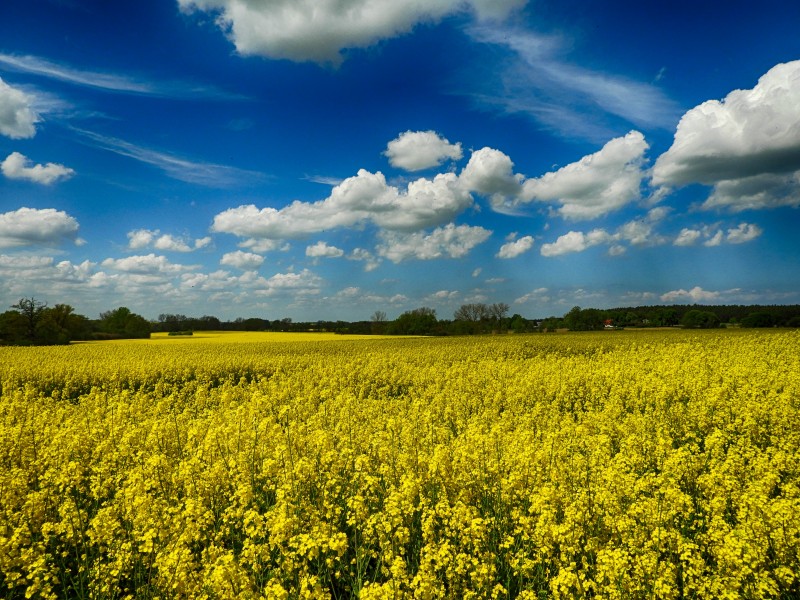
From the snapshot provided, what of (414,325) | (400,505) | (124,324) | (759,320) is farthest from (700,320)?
(124,324)

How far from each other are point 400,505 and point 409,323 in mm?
68339

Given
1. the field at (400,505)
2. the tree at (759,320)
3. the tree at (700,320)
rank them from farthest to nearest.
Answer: the tree at (700,320) < the tree at (759,320) < the field at (400,505)

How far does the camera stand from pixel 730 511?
19.8ft

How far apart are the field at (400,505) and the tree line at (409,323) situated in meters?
55.6

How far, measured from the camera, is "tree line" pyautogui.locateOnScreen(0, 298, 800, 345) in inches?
2147

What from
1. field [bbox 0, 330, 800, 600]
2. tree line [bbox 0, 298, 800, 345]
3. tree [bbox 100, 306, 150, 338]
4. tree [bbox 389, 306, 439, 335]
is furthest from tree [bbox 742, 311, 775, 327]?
tree [bbox 100, 306, 150, 338]

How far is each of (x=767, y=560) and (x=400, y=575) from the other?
3.77 m

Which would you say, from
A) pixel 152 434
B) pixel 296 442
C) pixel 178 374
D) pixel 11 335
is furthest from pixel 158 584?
pixel 11 335

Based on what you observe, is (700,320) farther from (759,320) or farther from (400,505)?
(400,505)

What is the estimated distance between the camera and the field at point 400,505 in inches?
165

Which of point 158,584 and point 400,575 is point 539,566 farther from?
point 158,584

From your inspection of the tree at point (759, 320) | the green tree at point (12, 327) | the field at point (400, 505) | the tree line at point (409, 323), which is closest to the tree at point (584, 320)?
the tree line at point (409, 323)

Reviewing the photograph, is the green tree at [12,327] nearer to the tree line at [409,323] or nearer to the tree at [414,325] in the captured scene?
the tree line at [409,323]

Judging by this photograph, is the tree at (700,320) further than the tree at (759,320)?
Yes
